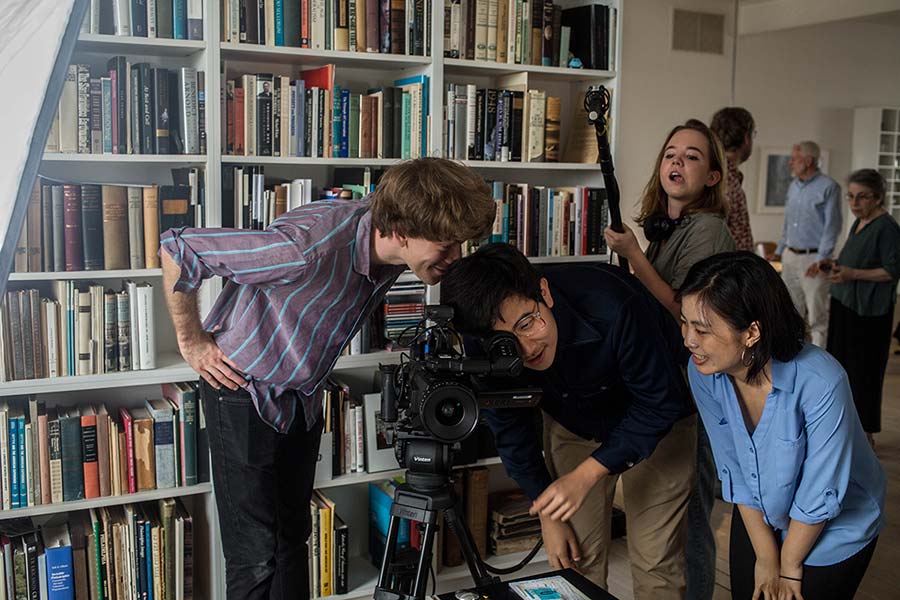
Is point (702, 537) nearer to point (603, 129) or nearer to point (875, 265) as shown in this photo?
point (603, 129)

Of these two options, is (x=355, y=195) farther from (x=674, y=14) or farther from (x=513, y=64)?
(x=674, y=14)

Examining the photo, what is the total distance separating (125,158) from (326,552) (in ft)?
4.22

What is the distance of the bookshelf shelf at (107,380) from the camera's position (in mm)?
2240

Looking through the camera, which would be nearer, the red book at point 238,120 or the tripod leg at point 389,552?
the tripod leg at point 389,552

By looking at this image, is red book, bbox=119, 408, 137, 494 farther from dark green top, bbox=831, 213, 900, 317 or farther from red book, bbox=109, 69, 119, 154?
dark green top, bbox=831, 213, 900, 317

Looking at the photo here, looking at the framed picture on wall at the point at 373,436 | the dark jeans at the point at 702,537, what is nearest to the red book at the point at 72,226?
the framed picture on wall at the point at 373,436

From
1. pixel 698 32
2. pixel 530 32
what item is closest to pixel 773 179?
pixel 698 32

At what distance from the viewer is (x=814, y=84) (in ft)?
24.7

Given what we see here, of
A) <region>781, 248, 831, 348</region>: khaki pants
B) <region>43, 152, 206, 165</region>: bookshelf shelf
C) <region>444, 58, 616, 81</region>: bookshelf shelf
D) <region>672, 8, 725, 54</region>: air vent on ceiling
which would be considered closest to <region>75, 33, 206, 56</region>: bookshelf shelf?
<region>43, 152, 206, 165</region>: bookshelf shelf

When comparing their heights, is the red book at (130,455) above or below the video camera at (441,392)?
below

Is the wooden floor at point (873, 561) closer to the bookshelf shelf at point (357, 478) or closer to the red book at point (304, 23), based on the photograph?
the bookshelf shelf at point (357, 478)

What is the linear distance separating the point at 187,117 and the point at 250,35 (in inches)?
11.6

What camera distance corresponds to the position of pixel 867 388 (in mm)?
4262

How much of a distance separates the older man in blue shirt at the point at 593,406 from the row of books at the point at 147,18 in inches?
47.1
